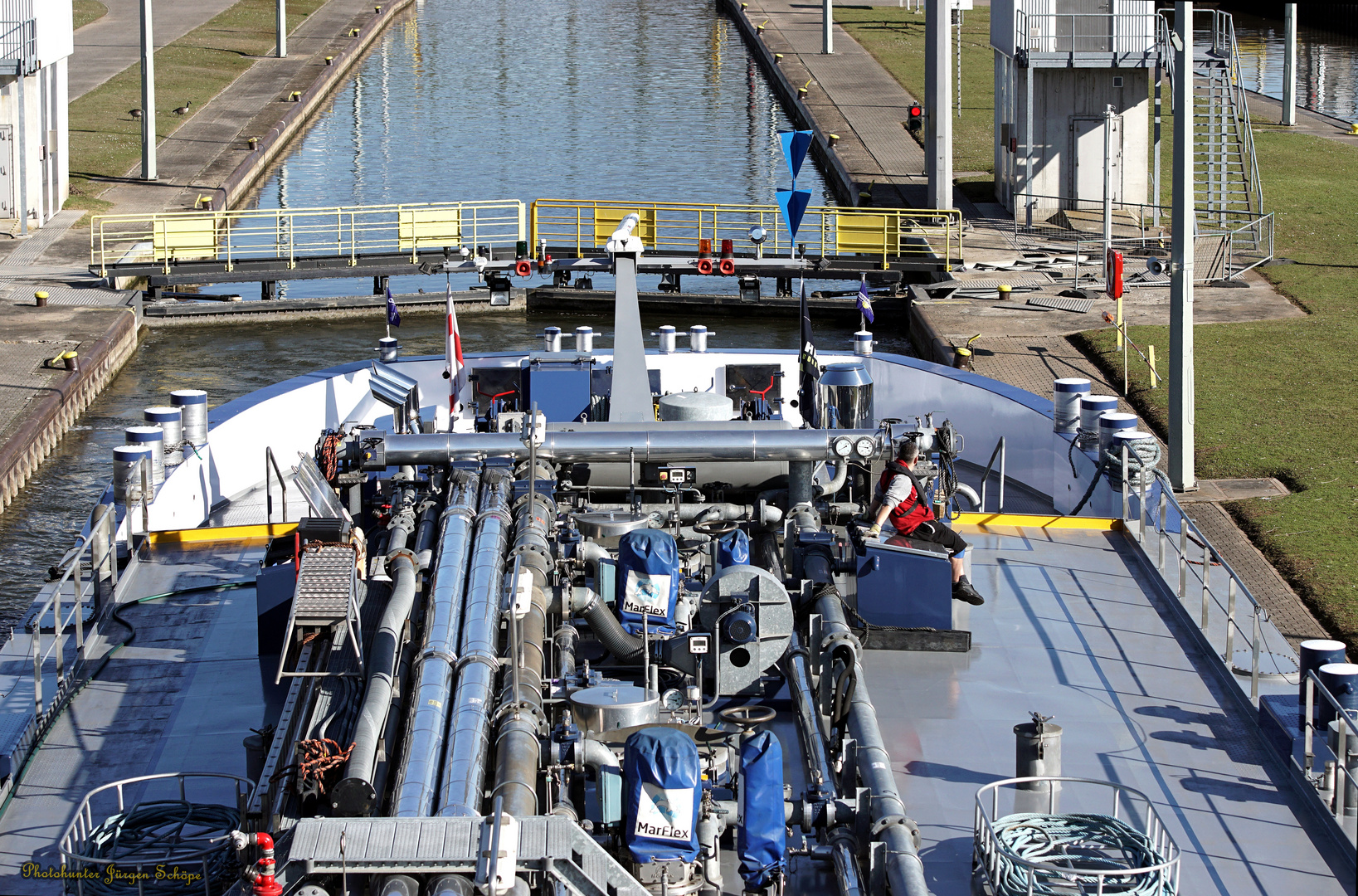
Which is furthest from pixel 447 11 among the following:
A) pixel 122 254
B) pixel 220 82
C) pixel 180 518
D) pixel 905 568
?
pixel 905 568

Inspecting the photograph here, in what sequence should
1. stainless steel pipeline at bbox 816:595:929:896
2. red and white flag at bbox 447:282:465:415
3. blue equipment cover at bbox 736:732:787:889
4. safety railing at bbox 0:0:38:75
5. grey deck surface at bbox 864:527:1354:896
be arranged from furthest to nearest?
safety railing at bbox 0:0:38:75, red and white flag at bbox 447:282:465:415, grey deck surface at bbox 864:527:1354:896, blue equipment cover at bbox 736:732:787:889, stainless steel pipeline at bbox 816:595:929:896

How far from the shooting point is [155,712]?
56.3 feet

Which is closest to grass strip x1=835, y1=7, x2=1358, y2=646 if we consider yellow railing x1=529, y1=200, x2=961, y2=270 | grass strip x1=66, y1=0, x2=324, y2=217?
yellow railing x1=529, y1=200, x2=961, y2=270

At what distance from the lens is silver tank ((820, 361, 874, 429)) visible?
23641 mm

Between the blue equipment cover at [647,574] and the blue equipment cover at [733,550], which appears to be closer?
the blue equipment cover at [647,574]

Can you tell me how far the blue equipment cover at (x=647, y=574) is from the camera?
638 inches

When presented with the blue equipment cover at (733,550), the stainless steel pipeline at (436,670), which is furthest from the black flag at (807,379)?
the stainless steel pipeline at (436,670)

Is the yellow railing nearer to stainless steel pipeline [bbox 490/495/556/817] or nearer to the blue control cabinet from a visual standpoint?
the blue control cabinet

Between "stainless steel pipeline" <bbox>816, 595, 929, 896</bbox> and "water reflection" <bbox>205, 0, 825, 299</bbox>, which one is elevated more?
"water reflection" <bbox>205, 0, 825, 299</bbox>

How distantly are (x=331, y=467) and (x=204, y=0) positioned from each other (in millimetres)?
85223

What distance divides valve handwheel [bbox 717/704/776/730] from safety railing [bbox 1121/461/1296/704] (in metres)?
4.83

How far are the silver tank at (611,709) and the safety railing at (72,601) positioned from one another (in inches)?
215

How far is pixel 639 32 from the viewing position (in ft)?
330

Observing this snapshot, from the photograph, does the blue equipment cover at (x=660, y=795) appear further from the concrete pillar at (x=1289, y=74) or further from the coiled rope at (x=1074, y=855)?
the concrete pillar at (x=1289, y=74)
